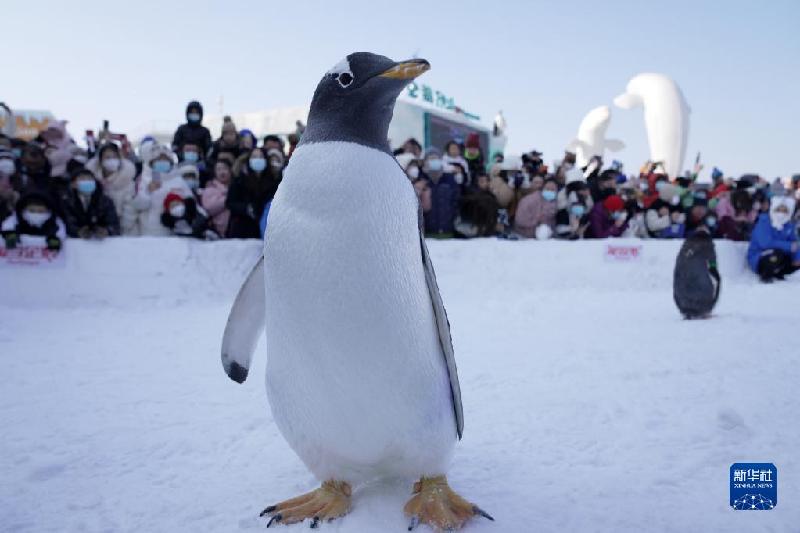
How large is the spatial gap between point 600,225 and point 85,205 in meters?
5.54

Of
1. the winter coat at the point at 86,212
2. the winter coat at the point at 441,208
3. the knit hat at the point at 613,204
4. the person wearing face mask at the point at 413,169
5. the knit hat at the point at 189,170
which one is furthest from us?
the knit hat at the point at 613,204

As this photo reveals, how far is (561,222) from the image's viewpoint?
6.63m

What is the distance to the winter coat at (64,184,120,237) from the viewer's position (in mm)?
4672

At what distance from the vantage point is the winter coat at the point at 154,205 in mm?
5145

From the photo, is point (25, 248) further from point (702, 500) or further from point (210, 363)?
point (702, 500)

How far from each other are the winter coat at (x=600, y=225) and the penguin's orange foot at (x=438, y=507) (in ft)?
19.2

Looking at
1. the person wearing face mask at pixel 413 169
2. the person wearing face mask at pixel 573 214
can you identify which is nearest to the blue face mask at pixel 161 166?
the person wearing face mask at pixel 413 169

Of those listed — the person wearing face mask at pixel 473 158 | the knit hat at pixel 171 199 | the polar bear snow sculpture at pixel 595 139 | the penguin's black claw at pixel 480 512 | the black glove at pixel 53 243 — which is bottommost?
the penguin's black claw at pixel 480 512

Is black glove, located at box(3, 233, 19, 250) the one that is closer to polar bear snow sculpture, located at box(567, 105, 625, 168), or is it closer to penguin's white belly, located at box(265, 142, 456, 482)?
penguin's white belly, located at box(265, 142, 456, 482)

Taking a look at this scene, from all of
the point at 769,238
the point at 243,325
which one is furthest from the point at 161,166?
the point at 769,238

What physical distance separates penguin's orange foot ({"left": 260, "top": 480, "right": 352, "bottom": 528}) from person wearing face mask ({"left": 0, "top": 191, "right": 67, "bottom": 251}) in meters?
3.91

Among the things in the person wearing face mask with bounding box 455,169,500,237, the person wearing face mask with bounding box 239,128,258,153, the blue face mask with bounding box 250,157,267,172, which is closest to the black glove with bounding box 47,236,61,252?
the blue face mask with bounding box 250,157,267,172

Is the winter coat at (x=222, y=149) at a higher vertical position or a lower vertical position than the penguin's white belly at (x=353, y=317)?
higher

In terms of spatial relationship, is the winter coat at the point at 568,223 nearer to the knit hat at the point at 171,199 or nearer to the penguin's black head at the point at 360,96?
the knit hat at the point at 171,199
